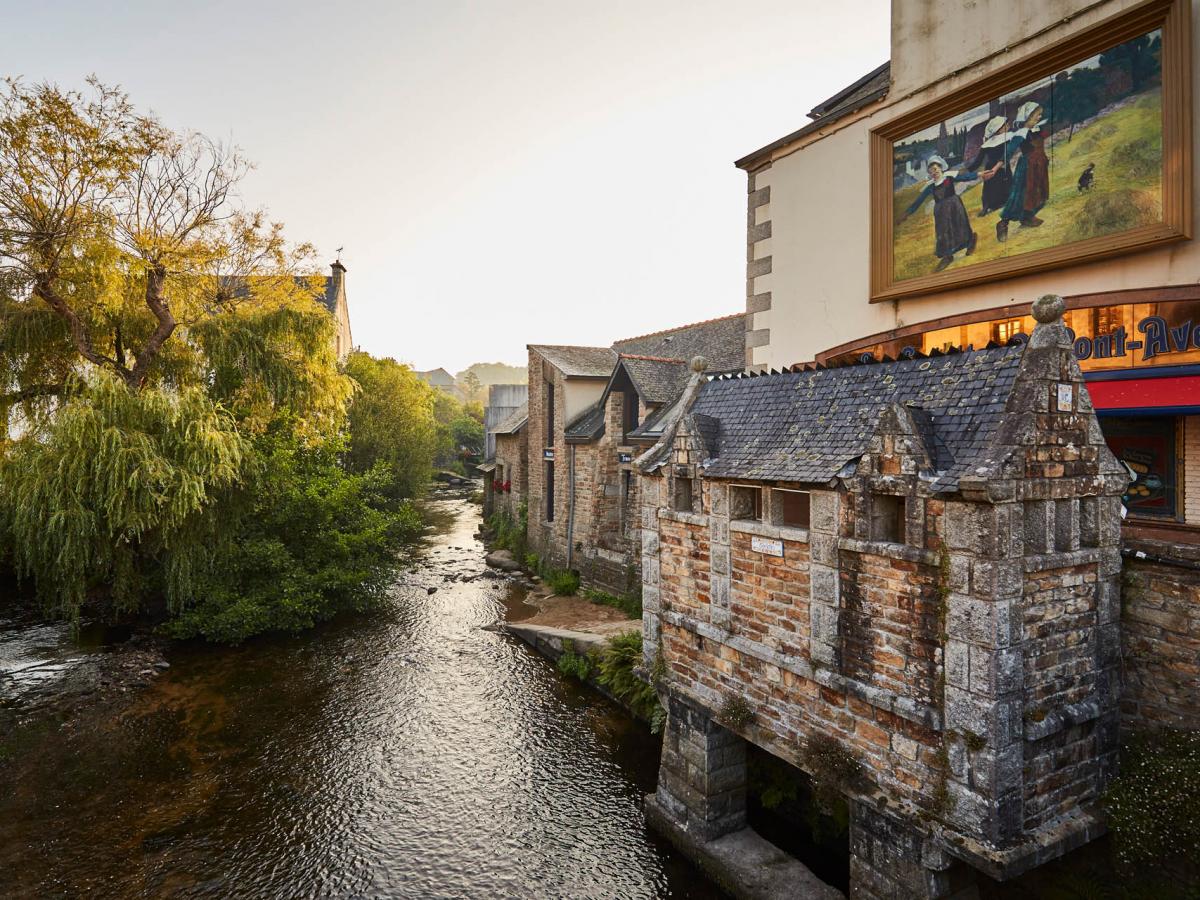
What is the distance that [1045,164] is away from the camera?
313 inches

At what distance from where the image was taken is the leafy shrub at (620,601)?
16734 mm

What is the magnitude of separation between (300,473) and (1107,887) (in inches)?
692

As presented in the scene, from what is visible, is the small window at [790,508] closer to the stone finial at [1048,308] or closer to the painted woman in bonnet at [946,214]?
the stone finial at [1048,308]

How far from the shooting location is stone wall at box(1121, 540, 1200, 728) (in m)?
5.92

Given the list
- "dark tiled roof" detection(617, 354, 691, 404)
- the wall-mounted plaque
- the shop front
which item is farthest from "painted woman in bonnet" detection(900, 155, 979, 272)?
"dark tiled roof" detection(617, 354, 691, 404)

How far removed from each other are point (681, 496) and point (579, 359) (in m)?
15.6

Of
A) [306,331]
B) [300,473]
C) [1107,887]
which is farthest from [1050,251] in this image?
[300,473]

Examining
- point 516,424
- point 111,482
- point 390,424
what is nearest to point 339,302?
point 390,424

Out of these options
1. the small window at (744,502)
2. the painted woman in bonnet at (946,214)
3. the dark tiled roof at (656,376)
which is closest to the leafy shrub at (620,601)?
the dark tiled roof at (656,376)

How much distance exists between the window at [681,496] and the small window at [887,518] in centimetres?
261

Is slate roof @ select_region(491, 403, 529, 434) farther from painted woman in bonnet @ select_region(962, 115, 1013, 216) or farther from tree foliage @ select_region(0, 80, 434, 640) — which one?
painted woman in bonnet @ select_region(962, 115, 1013, 216)

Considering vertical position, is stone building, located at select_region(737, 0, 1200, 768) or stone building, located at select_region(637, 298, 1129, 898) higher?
stone building, located at select_region(737, 0, 1200, 768)

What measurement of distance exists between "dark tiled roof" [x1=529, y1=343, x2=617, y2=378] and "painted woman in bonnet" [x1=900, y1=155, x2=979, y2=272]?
1332 cm

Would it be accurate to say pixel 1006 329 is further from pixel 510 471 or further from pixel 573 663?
pixel 510 471
